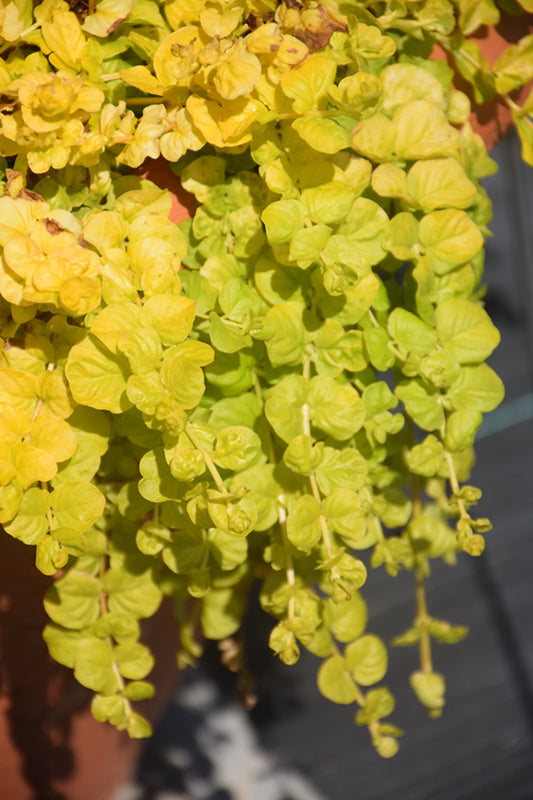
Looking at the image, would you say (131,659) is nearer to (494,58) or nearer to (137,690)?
(137,690)

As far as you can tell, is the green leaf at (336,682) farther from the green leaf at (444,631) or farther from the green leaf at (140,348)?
the green leaf at (140,348)

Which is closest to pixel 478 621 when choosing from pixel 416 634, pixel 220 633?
pixel 416 634

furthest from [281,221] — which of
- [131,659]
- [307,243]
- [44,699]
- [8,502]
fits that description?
[44,699]

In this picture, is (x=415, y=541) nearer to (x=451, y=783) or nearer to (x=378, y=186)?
(x=378, y=186)

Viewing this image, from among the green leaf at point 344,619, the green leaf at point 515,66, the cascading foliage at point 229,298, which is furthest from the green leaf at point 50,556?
the green leaf at point 515,66

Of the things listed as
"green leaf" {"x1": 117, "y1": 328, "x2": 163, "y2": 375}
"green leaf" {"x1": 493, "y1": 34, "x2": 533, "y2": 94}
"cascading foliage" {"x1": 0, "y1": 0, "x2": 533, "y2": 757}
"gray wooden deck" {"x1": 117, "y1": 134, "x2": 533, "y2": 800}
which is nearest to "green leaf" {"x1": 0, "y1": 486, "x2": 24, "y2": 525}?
"cascading foliage" {"x1": 0, "y1": 0, "x2": 533, "y2": 757}
